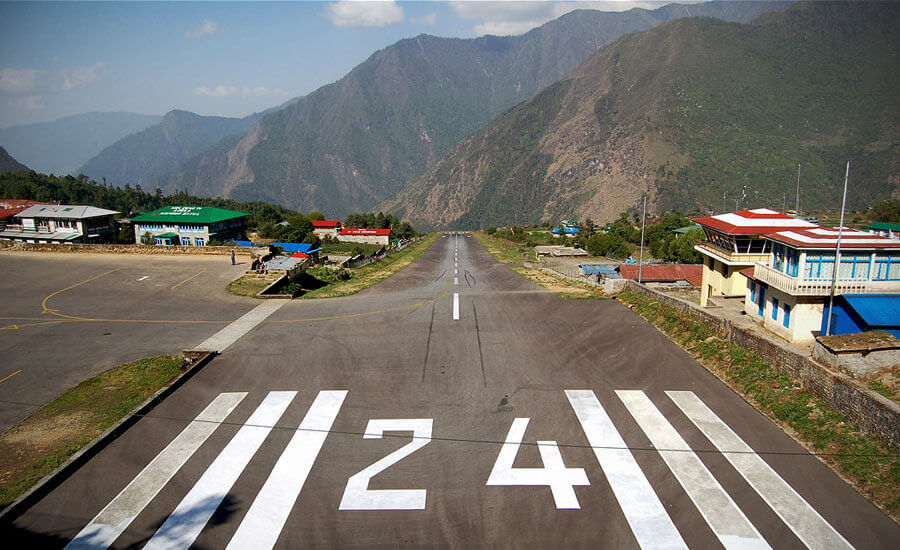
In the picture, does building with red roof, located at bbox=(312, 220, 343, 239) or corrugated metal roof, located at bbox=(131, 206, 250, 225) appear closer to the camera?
corrugated metal roof, located at bbox=(131, 206, 250, 225)

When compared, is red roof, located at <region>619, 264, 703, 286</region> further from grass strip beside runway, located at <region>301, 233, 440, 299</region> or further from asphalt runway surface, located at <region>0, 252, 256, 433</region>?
asphalt runway surface, located at <region>0, 252, 256, 433</region>

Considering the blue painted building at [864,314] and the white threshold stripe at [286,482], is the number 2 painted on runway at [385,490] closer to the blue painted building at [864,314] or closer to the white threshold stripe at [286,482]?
the white threshold stripe at [286,482]

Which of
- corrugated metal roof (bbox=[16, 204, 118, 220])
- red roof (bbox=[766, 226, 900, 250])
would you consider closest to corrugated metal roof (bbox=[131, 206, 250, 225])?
corrugated metal roof (bbox=[16, 204, 118, 220])

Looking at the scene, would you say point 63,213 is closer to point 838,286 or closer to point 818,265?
point 818,265

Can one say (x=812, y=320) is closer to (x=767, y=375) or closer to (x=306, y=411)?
(x=767, y=375)

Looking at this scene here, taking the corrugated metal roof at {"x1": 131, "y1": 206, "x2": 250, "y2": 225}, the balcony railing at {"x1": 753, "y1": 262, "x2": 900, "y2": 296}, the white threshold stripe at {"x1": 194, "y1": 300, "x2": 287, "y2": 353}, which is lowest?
the white threshold stripe at {"x1": 194, "y1": 300, "x2": 287, "y2": 353}

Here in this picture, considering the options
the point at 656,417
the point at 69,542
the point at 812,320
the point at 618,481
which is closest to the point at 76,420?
the point at 69,542
